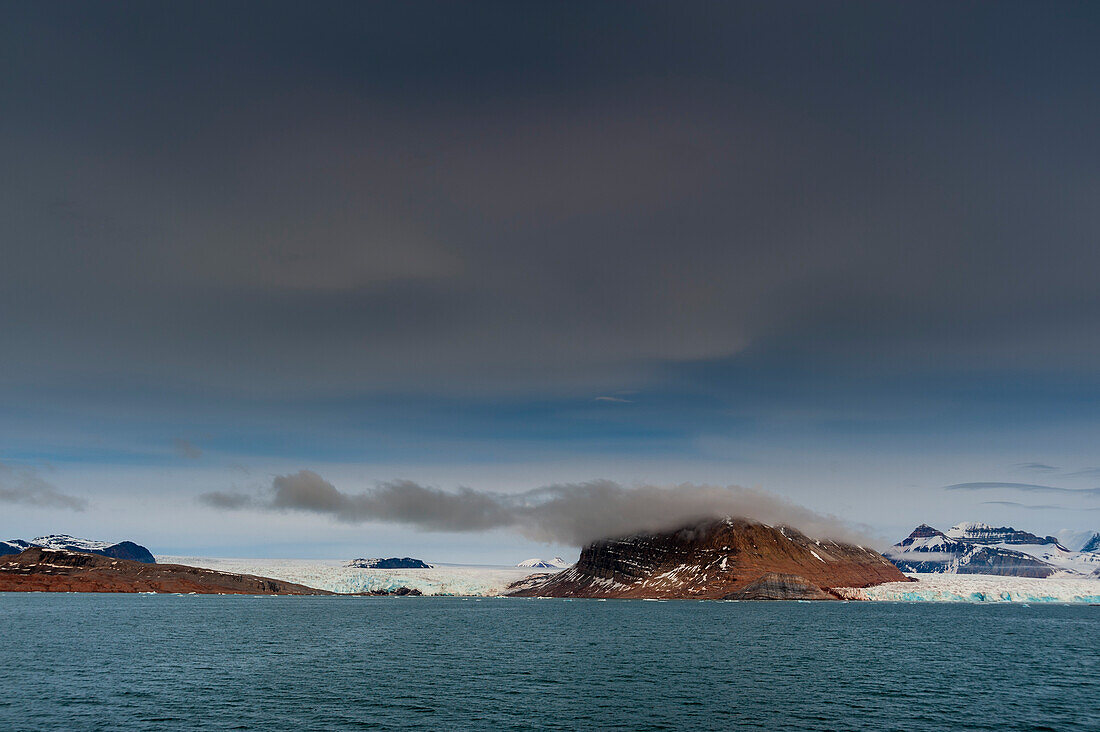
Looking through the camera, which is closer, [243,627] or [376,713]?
[376,713]

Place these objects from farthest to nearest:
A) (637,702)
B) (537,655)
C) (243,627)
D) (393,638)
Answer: (243,627) → (393,638) → (537,655) → (637,702)

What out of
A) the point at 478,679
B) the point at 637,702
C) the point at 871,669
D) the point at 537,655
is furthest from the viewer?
the point at 537,655

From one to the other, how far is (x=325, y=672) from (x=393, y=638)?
2351 inches

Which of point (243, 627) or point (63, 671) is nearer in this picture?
point (63, 671)

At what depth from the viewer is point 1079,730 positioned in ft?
211

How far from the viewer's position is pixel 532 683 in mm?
88000

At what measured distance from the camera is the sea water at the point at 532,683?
2613 inches

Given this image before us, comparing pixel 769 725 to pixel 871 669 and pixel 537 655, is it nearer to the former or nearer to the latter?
pixel 871 669

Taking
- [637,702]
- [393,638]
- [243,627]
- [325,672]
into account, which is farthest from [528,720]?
[243,627]

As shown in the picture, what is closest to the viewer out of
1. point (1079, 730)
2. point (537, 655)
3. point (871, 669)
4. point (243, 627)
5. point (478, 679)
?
point (1079, 730)

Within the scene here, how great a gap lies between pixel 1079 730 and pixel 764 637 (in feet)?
344

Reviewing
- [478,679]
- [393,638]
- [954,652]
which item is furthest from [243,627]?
[954,652]

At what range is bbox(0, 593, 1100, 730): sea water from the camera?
218 feet

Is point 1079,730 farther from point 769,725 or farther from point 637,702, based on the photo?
point 637,702
